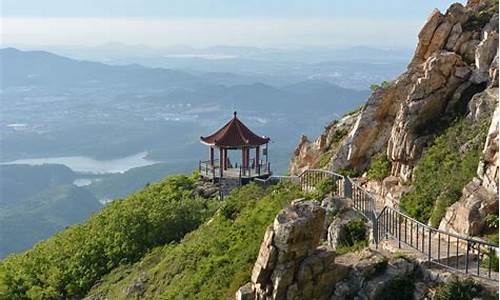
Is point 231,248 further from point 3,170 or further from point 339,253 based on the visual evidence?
point 3,170

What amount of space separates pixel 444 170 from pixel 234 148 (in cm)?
1310

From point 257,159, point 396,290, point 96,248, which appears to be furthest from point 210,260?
point 257,159

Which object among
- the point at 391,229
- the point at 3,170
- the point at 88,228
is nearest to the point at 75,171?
the point at 3,170

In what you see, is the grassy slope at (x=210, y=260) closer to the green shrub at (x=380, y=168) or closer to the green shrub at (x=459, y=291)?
the green shrub at (x=380, y=168)

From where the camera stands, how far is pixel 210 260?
13.7 m

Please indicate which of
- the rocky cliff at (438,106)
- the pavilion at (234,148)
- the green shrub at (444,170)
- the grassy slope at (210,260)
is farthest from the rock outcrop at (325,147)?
the green shrub at (444,170)

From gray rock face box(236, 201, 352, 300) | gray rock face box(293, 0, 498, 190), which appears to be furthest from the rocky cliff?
gray rock face box(236, 201, 352, 300)

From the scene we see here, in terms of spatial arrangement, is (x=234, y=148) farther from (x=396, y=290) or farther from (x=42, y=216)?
(x=42, y=216)

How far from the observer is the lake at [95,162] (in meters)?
172

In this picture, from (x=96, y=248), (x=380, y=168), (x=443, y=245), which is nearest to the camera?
(x=443, y=245)

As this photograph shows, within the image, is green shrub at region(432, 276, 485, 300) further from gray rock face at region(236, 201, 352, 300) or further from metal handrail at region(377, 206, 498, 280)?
gray rock face at region(236, 201, 352, 300)

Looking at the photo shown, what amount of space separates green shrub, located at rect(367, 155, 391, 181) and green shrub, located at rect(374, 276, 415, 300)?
19.0 feet

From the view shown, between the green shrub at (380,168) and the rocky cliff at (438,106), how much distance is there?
4.8 inches

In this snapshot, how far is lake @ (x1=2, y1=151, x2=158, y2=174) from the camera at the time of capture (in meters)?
172
